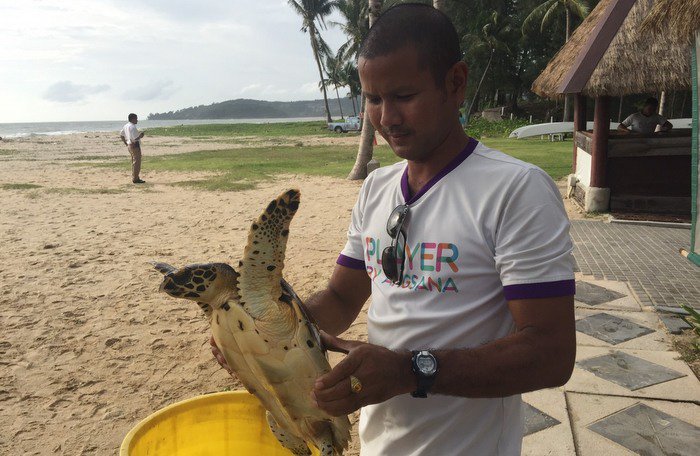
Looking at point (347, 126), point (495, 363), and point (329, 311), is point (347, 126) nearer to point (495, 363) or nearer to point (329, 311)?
point (329, 311)

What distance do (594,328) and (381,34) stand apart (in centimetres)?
349

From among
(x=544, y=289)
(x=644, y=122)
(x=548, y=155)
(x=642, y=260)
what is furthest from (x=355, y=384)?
(x=548, y=155)

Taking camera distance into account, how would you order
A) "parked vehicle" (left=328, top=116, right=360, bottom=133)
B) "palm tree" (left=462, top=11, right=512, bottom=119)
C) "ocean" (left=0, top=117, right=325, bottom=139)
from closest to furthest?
"palm tree" (left=462, top=11, right=512, bottom=119)
"parked vehicle" (left=328, top=116, right=360, bottom=133)
"ocean" (left=0, top=117, right=325, bottom=139)

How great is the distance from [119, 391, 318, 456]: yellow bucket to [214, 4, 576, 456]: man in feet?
2.81

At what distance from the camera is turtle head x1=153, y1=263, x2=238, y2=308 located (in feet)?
4.40

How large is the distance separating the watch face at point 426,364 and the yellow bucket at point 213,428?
1087mm

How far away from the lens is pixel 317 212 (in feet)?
28.0

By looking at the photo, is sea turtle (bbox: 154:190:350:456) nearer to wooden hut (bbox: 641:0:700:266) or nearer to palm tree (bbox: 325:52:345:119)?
wooden hut (bbox: 641:0:700:266)

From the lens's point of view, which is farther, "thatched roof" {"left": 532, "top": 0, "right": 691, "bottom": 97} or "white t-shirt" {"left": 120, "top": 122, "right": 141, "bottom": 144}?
"white t-shirt" {"left": 120, "top": 122, "right": 141, "bottom": 144}

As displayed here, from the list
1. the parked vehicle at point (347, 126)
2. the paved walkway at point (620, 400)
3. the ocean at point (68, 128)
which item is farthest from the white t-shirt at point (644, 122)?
the ocean at point (68, 128)

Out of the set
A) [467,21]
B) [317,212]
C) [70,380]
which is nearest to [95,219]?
[317,212]

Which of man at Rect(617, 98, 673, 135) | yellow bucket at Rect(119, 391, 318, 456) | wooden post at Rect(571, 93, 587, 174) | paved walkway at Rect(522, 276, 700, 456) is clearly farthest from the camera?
wooden post at Rect(571, 93, 587, 174)

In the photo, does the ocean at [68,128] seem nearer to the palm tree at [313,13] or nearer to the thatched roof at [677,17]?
the palm tree at [313,13]

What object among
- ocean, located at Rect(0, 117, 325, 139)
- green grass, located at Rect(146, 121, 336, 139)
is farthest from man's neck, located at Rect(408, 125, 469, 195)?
ocean, located at Rect(0, 117, 325, 139)
